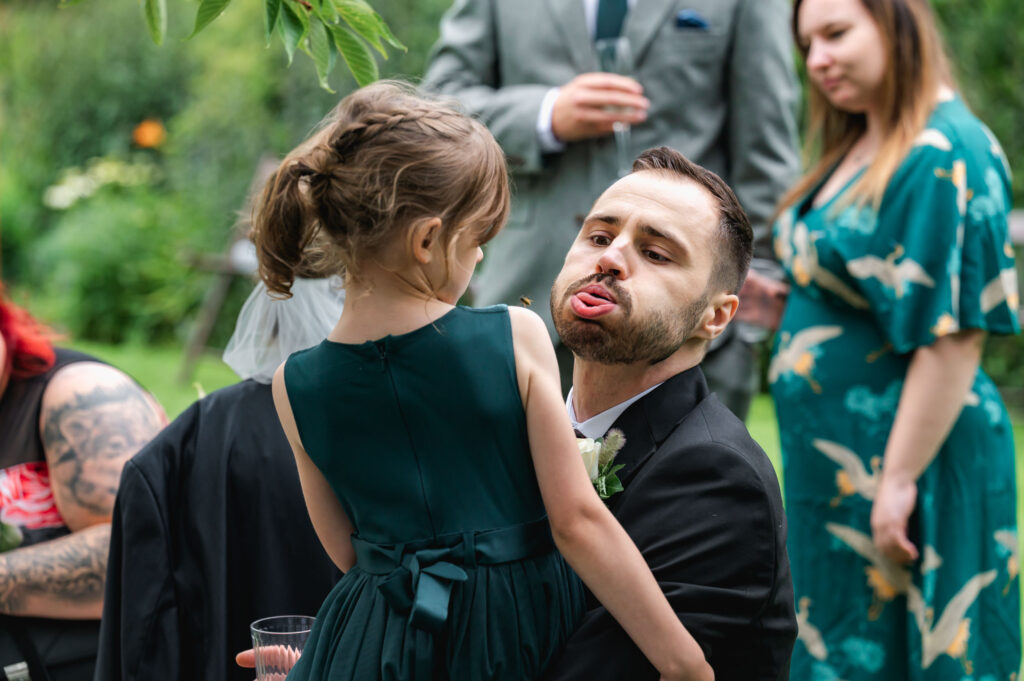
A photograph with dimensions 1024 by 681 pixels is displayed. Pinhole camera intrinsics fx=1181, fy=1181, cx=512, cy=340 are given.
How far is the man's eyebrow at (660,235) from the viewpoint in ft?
6.54

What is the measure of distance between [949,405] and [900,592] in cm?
58

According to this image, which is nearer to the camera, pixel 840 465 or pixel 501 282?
pixel 840 465

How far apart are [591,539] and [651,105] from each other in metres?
2.31

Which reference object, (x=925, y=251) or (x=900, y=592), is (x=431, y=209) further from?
(x=900, y=592)

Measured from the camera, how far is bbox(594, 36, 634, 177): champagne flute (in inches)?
142

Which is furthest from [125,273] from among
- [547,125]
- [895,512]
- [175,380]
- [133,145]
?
[895,512]

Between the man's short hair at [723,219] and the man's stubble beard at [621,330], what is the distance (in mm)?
87

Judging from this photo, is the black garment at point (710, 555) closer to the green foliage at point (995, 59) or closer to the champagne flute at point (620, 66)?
the champagne flute at point (620, 66)

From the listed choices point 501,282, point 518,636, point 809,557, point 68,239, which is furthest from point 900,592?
point 68,239

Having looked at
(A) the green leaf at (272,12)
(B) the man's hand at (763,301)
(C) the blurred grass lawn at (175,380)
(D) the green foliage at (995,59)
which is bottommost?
(C) the blurred grass lawn at (175,380)

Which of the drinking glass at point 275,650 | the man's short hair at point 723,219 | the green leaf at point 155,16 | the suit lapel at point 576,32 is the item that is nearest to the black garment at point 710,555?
the man's short hair at point 723,219

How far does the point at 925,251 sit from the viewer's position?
3369mm

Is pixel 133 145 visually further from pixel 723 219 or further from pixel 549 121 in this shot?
pixel 723 219

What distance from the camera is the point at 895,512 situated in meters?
3.41
